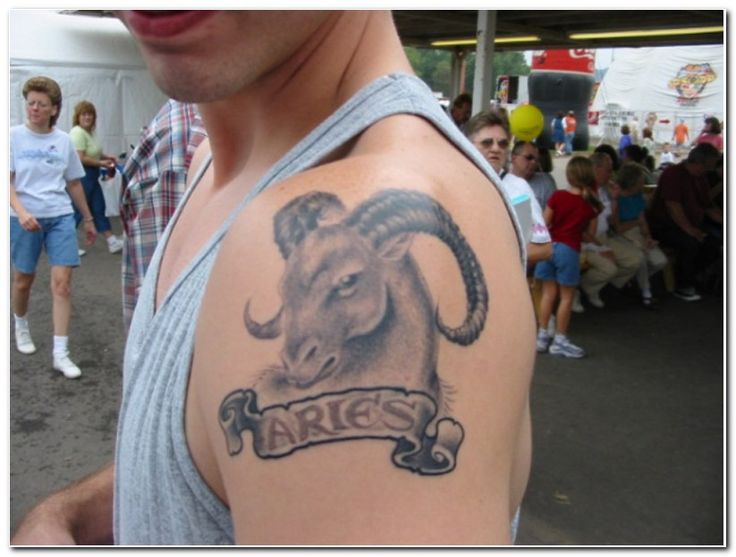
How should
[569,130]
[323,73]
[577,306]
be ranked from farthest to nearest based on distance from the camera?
[569,130], [577,306], [323,73]

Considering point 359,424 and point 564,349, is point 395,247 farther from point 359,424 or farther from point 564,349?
point 564,349

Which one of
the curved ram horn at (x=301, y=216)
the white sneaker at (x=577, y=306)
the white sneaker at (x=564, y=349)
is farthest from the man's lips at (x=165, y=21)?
the white sneaker at (x=577, y=306)

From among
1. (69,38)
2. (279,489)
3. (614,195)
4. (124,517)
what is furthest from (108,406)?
(69,38)

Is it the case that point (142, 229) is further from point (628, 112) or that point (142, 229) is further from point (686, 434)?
point (628, 112)

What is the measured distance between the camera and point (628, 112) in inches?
1026

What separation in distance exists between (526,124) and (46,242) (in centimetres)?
428

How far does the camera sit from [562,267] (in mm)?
6199

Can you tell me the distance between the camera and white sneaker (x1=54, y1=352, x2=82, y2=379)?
17.5 feet

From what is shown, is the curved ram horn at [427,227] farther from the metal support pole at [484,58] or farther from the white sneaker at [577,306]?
the metal support pole at [484,58]

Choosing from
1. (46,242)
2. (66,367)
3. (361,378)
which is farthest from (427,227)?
(46,242)

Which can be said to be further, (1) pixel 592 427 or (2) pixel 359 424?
(1) pixel 592 427

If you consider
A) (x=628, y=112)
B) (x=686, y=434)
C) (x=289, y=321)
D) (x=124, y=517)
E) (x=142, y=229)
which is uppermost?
(x=628, y=112)

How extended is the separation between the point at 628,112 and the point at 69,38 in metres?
20.2

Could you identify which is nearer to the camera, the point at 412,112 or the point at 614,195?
the point at 412,112
